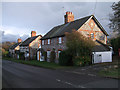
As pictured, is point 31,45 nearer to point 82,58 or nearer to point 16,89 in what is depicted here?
point 82,58

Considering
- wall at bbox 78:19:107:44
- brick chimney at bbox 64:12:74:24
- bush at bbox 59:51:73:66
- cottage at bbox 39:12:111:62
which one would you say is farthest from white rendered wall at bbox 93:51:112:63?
brick chimney at bbox 64:12:74:24

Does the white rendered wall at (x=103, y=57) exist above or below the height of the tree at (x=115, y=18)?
below

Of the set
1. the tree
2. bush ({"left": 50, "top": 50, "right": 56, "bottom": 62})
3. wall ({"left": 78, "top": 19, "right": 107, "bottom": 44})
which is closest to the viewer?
the tree

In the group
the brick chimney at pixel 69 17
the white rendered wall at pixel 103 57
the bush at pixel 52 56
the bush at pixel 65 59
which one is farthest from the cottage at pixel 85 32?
the brick chimney at pixel 69 17

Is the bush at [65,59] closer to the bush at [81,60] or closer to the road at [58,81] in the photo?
the bush at [81,60]

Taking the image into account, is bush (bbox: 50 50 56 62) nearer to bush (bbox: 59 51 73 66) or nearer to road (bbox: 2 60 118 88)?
bush (bbox: 59 51 73 66)

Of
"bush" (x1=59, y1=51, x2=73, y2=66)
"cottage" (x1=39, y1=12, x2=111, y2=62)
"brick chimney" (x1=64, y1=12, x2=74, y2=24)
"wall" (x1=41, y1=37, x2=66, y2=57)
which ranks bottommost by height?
"bush" (x1=59, y1=51, x2=73, y2=66)

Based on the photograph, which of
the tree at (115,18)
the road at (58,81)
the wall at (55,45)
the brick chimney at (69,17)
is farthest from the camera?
the brick chimney at (69,17)

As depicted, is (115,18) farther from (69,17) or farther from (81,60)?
(69,17)

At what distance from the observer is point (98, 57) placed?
20328 millimetres

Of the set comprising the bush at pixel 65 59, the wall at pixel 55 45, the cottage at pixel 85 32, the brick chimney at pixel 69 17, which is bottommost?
the bush at pixel 65 59

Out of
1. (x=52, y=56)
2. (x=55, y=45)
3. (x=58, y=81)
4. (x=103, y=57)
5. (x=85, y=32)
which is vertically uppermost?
(x=85, y=32)

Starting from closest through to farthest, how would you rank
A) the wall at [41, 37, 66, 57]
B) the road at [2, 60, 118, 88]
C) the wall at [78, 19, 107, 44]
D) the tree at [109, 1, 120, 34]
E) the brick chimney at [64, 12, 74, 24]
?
the road at [2, 60, 118, 88] → the tree at [109, 1, 120, 34] → the wall at [78, 19, 107, 44] → the wall at [41, 37, 66, 57] → the brick chimney at [64, 12, 74, 24]

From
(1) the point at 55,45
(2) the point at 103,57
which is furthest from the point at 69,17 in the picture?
(2) the point at 103,57
